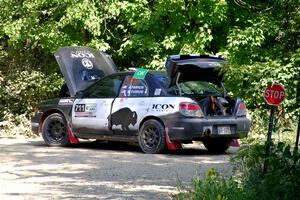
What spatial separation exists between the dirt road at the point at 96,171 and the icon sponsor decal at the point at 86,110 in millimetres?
702

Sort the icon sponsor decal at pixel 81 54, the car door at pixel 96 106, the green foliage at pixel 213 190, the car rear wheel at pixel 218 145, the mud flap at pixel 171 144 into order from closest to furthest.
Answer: the green foliage at pixel 213 190 < the mud flap at pixel 171 144 < the car rear wheel at pixel 218 145 < the car door at pixel 96 106 < the icon sponsor decal at pixel 81 54

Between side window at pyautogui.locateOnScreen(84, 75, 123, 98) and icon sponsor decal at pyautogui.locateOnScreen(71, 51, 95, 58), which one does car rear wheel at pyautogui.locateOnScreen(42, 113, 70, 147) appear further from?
icon sponsor decal at pyautogui.locateOnScreen(71, 51, 95, 58)

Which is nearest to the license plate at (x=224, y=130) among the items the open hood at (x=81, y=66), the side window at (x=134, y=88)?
the side window at (x=134, y=88)

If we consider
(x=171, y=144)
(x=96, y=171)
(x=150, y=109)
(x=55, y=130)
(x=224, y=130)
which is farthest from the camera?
(x=55, y=130)

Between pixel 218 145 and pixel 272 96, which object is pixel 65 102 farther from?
pixel 272 96

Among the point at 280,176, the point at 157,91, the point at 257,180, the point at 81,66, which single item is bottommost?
the point at 257,180

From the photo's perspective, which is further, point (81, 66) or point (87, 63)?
point (87, 63)

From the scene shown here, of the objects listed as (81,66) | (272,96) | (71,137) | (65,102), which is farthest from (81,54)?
(272,96)

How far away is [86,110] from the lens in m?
13.6

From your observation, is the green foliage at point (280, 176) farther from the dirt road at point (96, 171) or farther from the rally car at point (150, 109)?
the rally car at point (150, 109)

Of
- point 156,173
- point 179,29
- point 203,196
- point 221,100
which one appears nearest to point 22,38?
point 179,29

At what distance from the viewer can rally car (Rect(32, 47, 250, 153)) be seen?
12.1m

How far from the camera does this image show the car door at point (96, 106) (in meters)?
13.3

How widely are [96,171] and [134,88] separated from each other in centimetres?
341
